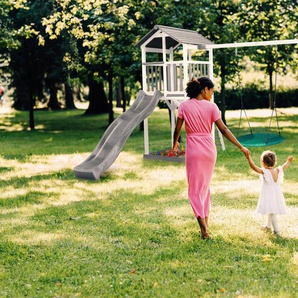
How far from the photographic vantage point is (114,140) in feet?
41.8

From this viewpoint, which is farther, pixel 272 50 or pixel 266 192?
pixel 272 50

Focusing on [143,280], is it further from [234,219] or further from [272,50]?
[272,50]

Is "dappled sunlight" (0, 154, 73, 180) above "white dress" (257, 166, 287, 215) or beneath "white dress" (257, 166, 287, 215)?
beneath

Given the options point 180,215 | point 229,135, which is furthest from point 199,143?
point 180,215

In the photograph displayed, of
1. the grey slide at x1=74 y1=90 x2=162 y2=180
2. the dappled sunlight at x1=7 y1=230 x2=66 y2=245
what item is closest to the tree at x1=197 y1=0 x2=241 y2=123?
the grey slide at x1=74 y1=90 x2=162 y2=180

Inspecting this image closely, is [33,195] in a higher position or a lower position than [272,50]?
lower

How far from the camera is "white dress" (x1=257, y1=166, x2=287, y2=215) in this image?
676 cm

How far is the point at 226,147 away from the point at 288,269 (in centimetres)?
1076

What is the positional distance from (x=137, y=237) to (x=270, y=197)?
180 centimetres

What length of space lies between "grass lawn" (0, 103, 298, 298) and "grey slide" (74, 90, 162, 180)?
264mm

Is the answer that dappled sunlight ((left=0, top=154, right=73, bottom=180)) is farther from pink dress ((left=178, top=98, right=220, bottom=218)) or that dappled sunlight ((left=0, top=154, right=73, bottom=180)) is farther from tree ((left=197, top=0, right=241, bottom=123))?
tree ((left=197, top=0, right=241, bottom=123))

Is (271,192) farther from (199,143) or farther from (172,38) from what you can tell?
(172,38)

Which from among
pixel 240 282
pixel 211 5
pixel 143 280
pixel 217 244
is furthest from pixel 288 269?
pixel 211 5

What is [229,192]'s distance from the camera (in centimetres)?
960
